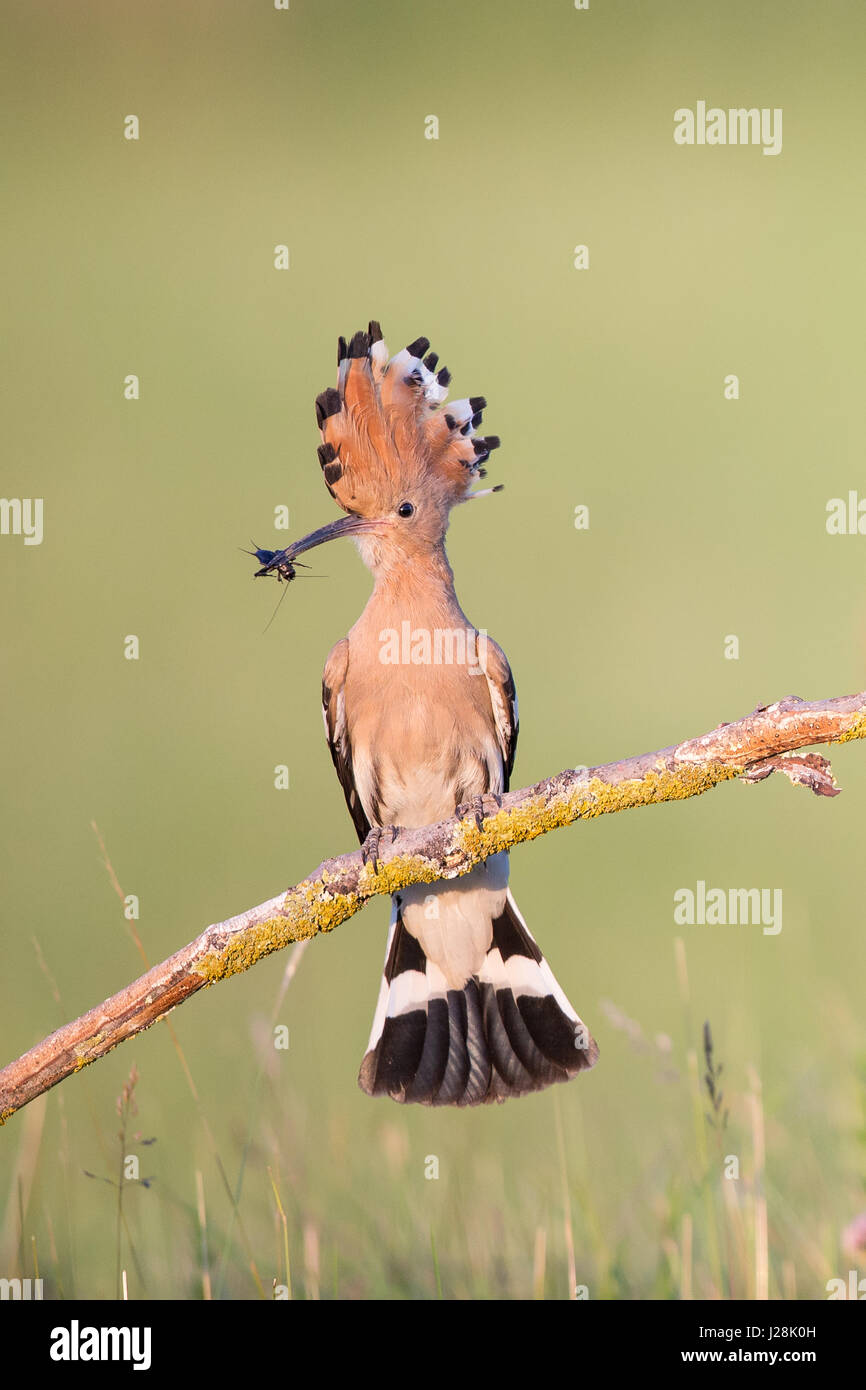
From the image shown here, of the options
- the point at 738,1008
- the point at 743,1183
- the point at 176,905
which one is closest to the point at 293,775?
the point at 176,905

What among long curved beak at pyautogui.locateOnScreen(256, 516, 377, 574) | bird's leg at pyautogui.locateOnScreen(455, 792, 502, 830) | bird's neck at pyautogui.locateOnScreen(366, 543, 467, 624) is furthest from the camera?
bird's neck at pyautogui.locateOnScreen(366, 543, 467, 624)

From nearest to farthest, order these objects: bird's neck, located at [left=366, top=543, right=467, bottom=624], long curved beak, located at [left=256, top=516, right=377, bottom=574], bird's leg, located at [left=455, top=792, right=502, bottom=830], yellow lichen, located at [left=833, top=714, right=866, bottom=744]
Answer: yellow lichen, located at [left=833, top=714, right=866, bottom=744], bird's leg, located at [left=455, top=792, right=502, bottom=830], long curved beak, located at [left=256, top=516, right=377, bottom=574], bird's neck, located at [left=366, top=543, right=467, bottom=624]

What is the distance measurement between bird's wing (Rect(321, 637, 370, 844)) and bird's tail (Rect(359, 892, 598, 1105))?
0.39 meters

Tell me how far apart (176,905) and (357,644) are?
232cm

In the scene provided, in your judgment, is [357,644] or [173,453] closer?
[357,644]

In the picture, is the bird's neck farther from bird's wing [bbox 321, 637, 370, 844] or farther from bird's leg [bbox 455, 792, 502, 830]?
bird's leg [bbox 455, 792, 502, 830]

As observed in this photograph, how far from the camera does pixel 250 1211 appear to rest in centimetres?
341

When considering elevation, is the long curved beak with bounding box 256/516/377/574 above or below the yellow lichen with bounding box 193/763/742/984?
above

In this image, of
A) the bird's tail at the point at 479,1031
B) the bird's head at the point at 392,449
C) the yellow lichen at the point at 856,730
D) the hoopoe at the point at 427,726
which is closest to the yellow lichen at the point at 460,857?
the yellow lichen at the point at 856,730

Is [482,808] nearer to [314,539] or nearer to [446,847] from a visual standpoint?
[446,847]

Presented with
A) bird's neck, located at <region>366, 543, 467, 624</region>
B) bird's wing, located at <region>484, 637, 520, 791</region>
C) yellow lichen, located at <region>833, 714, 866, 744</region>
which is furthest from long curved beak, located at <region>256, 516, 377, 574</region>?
yellow lichen, located at <region>833, 714, 866, 744</region>

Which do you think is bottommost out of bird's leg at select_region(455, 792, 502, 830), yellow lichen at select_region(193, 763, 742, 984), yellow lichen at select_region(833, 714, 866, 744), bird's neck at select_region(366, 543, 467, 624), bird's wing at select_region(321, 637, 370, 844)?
yellow lichen at select_region(193, 763, 742, 984)

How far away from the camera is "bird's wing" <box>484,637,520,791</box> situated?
324 centimetres

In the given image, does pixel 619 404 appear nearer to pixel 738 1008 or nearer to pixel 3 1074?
pixel 738 1008
